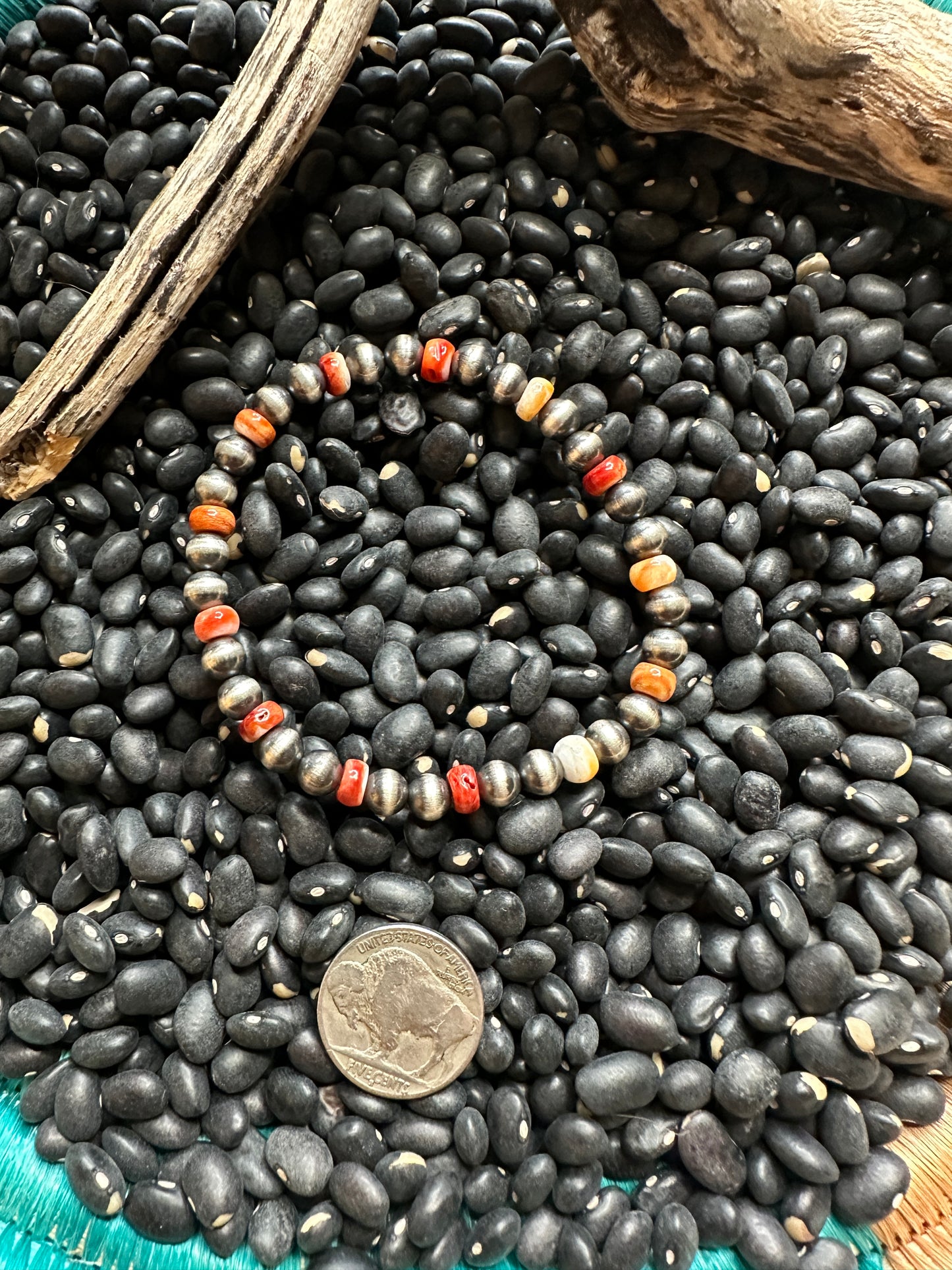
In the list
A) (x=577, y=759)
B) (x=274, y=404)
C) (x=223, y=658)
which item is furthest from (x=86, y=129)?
(x=577, y=759)

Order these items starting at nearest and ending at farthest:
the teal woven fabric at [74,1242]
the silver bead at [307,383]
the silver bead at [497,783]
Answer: the teal woven fabric at [74,1242] → the silver bead at [497,783] → the silver bead at [307,383]

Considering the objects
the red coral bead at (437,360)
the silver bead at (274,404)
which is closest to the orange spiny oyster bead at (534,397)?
the red coral bead at (437,360)

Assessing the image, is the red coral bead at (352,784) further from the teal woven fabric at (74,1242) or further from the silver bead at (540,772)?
the teal woven fabric at (74,1242)

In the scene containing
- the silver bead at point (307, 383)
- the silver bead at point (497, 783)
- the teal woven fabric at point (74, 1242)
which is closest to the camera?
the teal woven fabric at point (74, 1242)

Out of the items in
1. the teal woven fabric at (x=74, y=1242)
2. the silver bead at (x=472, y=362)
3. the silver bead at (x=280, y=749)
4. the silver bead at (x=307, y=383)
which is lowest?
the teal woven fabric at (x=74, y=1242)

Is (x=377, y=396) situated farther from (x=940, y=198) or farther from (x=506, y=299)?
(x=940, y=198)

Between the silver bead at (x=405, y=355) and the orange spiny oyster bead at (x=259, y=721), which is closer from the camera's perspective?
the orange spiny oyster bead at (x=259, y=721)

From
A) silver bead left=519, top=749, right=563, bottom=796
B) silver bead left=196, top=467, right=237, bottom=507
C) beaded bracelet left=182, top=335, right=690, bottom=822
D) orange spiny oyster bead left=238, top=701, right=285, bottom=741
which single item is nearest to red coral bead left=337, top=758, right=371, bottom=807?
beaded bracelet left=182, top=335, right=690, bottom=822

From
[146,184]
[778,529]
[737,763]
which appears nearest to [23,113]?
[146,184]
